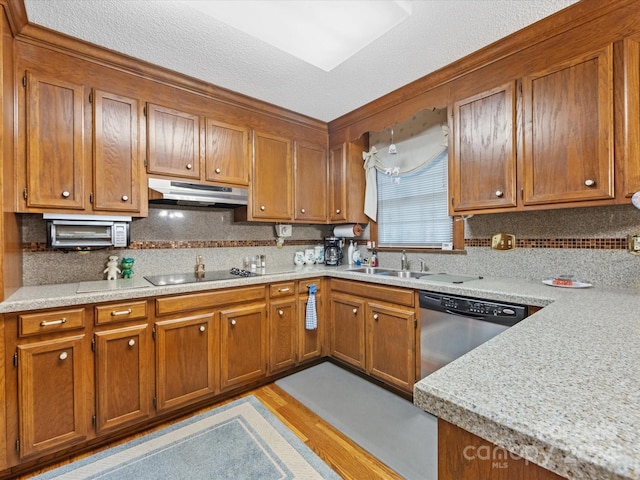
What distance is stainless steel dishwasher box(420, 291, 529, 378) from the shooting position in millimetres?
1790

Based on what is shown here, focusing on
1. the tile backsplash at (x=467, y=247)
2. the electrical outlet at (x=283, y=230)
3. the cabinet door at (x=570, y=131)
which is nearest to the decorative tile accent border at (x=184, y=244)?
the tile backsplash at (x=467, y=247)

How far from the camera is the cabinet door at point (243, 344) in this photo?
234cm

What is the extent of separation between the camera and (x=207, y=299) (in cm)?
225

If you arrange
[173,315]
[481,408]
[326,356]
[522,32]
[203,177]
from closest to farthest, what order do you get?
[481,408] < [522,32] < [173,315] < [203,177] < [326,356]

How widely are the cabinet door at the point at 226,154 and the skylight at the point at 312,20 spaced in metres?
0.91

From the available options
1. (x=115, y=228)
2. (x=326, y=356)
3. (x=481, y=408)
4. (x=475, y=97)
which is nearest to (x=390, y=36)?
(x=475, y=97)

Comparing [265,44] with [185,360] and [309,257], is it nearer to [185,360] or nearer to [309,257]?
[309,257]

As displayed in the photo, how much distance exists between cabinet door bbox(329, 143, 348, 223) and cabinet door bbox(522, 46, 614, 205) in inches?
67.0

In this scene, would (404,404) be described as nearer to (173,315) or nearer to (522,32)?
(173,315)

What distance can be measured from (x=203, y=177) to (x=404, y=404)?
2367 millimetres

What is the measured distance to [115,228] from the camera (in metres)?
2.21

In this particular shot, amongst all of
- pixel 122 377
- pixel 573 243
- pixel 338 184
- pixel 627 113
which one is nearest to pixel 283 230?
pixel 338 184

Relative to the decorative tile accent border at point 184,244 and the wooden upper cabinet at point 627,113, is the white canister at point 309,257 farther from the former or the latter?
the wooden upper cabinet at point 627,113

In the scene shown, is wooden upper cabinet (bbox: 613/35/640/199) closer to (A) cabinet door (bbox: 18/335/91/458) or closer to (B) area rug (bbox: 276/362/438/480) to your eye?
(B) area rug (bbox: 276/362/438/480)
